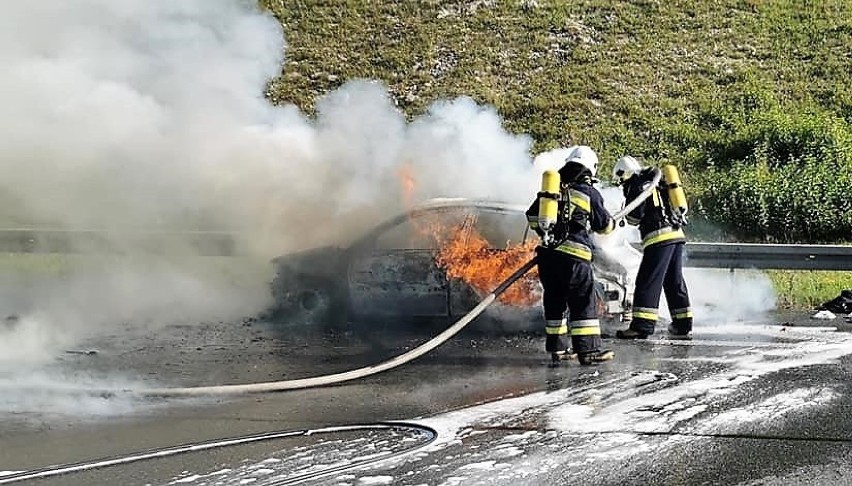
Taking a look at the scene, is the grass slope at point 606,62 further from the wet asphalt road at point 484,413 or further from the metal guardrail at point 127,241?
the wet asphalt road at point 484,413

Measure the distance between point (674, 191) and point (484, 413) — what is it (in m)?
3.87

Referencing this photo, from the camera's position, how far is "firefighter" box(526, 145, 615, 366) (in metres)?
8.59

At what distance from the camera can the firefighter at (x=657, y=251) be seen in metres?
9.62

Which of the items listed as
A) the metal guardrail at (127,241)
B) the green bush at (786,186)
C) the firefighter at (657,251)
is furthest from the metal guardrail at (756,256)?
the metal guardrail at (127,241)

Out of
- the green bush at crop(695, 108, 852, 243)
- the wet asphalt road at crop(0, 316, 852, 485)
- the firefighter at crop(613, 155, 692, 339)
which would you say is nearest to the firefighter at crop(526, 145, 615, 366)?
the wet asphalt road at crop(0, 316, 852, 485)

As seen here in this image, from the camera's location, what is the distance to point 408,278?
34.3ft

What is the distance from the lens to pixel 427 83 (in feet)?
79.6

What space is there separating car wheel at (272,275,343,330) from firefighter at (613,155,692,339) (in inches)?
122

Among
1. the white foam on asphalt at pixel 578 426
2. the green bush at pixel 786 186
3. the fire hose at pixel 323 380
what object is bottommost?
the white foam on asphalt at pixel 578 426

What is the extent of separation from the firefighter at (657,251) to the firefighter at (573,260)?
985 mm

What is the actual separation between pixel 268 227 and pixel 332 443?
19.6ft

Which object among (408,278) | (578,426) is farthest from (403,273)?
(578,426)

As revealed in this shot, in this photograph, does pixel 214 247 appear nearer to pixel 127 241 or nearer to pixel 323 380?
pixel 127 241

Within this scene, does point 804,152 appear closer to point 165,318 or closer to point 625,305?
point 625,305
